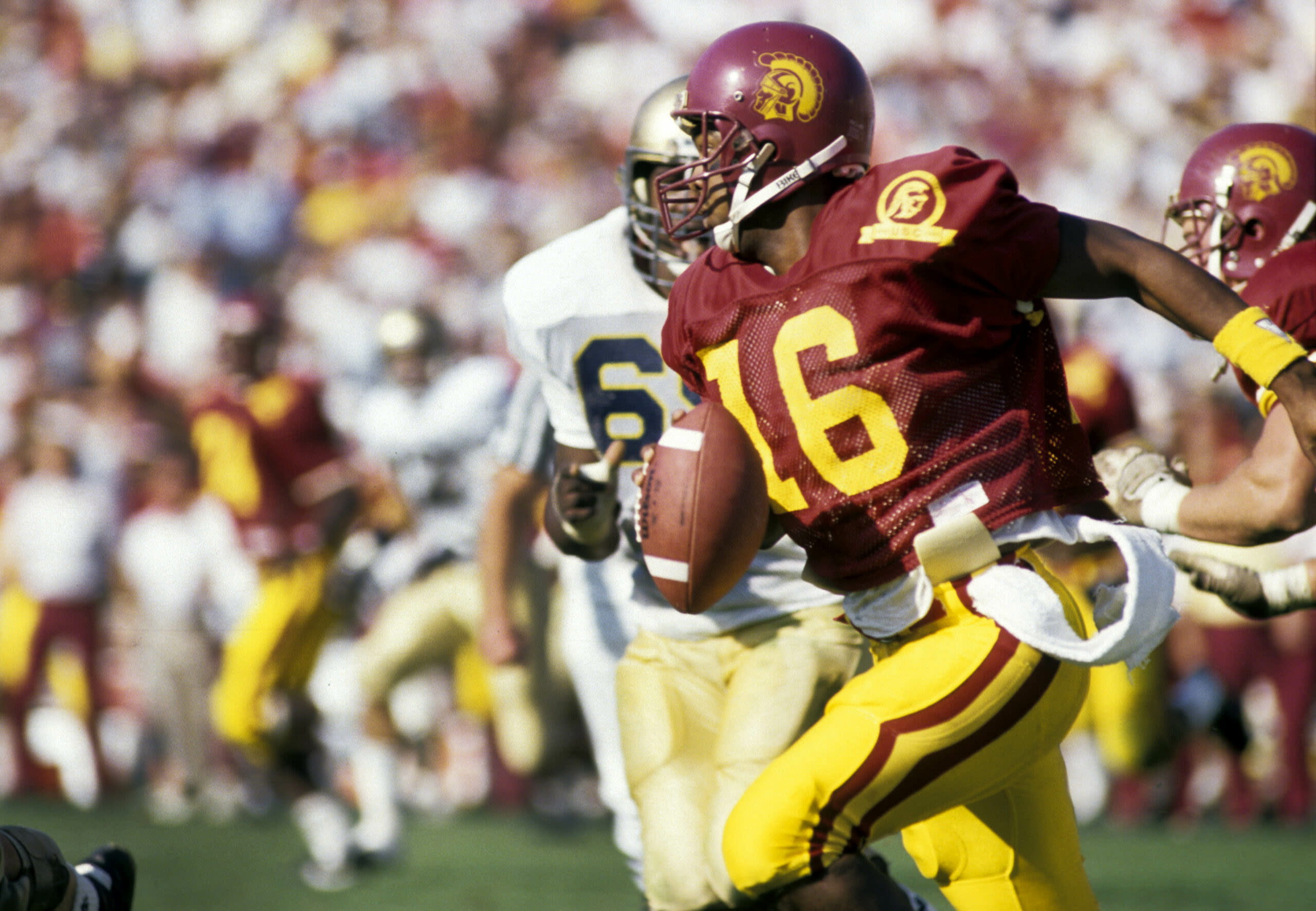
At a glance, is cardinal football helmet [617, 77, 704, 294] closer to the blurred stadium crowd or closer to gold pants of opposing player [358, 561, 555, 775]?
gold pants of opposing player [358, 561, 555, 775]

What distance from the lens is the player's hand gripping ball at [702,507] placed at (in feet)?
8.69

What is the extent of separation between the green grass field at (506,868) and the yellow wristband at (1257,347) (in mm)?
3095

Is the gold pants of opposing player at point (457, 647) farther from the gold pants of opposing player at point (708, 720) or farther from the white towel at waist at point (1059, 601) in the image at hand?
the white towel at waist at point (1059, 601)

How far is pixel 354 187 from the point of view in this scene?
10836 mm

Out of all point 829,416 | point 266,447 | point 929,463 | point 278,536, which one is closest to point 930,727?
point 929,463

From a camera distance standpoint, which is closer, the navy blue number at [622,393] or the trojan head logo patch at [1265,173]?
the trojan head logo patch at [1265,173]

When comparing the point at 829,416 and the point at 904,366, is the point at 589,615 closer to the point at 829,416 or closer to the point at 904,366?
the point at 829,416

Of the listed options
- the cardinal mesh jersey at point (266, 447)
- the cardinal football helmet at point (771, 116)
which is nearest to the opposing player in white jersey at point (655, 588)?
the cardinal football helmet at point (771, 116)

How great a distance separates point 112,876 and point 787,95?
2022 millimetres

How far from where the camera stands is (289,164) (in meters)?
11.0

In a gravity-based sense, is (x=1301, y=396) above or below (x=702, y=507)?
above

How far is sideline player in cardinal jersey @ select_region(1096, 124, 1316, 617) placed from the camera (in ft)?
10.3

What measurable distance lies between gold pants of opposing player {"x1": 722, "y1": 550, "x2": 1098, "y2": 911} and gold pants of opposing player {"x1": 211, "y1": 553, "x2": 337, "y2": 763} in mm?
4381

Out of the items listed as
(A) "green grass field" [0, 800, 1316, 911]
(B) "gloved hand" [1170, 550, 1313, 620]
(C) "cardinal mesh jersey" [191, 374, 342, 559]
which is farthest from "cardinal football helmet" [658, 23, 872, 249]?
(C) "cardinal mesh jersey" [191, 374, 342, 559]
